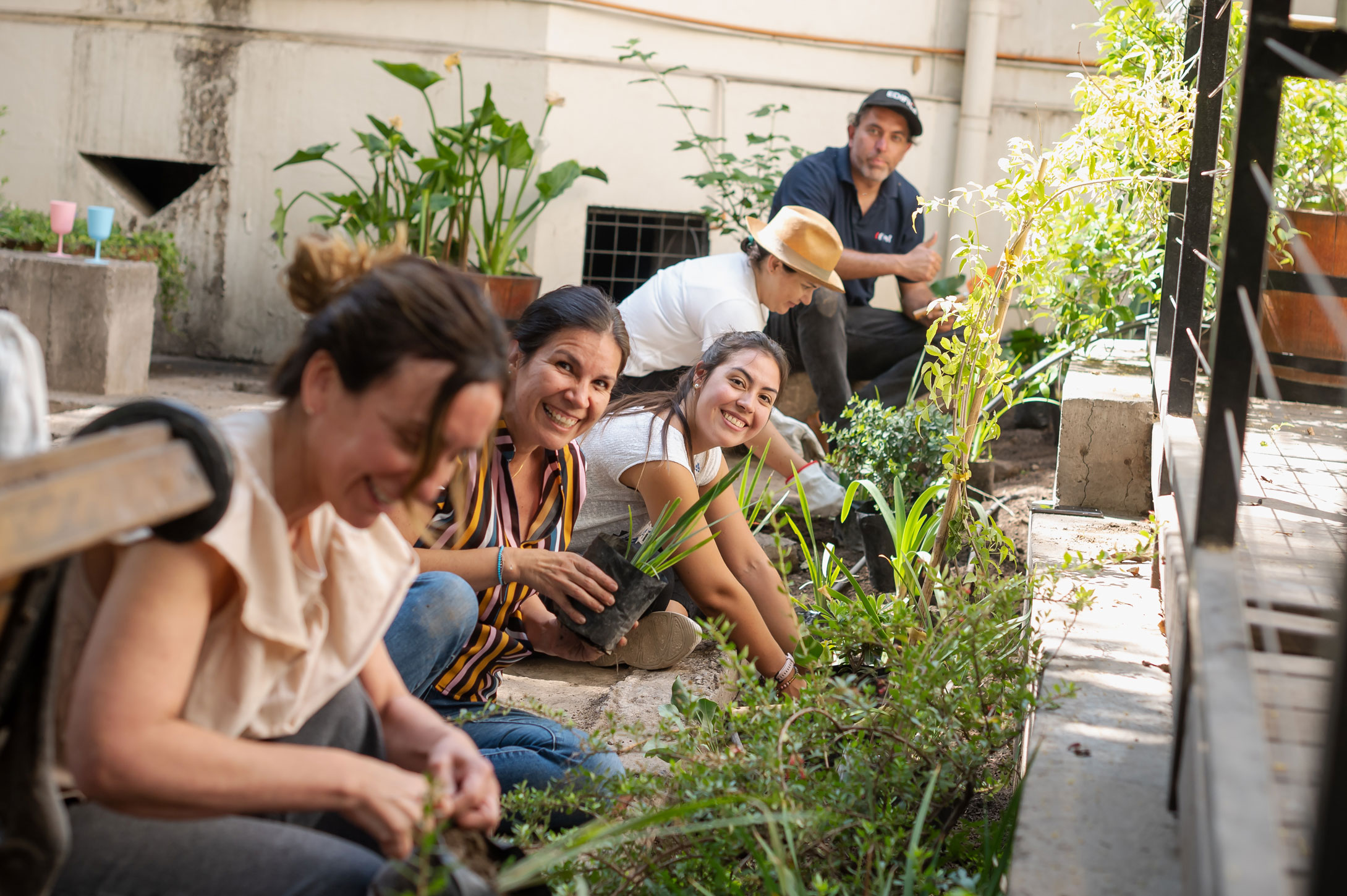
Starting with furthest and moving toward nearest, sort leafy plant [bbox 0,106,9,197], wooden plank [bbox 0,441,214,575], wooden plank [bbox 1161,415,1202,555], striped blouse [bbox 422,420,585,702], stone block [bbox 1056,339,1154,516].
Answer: leafy plant [bbox 0,106,9,197], stone block [bbox 1056,339,1154,516], striped blouse [bbox 422,420,585,702], wooden plank [bbox 1161,415,1202,555], wooden plank [bbox 0,441,214,575]

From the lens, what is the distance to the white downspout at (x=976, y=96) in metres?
6.59

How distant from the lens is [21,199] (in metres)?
6.87

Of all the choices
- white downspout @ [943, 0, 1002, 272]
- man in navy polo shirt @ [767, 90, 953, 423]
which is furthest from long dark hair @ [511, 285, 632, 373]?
white downspout @ [943, 0, 1002, 272]

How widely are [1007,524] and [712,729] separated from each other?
2.53m

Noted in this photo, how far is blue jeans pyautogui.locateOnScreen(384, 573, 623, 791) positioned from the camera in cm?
209

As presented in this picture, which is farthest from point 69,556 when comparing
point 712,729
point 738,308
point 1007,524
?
point 1007,524

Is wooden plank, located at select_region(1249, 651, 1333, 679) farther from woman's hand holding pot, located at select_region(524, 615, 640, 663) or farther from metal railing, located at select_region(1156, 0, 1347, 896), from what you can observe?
woman's hand holding pot, located at select_region(524, 615, 640, 663)

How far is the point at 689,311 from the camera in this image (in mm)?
4184

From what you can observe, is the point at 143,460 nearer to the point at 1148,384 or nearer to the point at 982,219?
the point at 1148,384

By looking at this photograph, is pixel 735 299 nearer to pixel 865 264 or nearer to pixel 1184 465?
pixel 865 264

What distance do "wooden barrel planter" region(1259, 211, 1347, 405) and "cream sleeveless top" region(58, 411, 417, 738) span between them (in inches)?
120

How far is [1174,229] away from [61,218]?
4.93 m

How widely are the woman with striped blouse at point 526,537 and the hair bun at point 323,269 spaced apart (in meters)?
0.81

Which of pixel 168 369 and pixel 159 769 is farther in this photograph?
pixel 168 369
